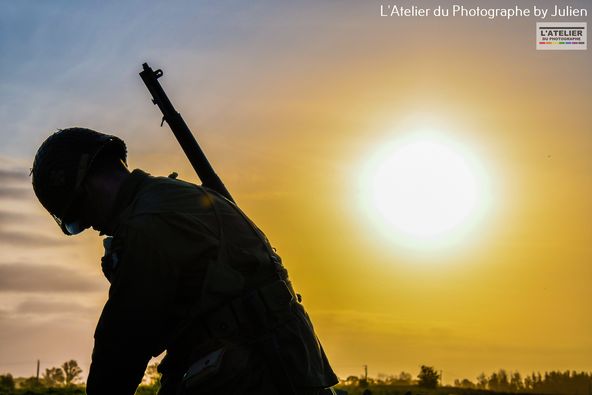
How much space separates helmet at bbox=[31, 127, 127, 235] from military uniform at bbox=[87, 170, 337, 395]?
504 mm

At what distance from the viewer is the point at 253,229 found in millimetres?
7086

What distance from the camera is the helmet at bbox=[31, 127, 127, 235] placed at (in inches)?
287

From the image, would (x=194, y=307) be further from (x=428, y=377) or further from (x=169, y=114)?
(x=428, y=377)

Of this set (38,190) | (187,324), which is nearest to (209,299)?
(187,324)

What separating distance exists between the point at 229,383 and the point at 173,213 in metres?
1.21

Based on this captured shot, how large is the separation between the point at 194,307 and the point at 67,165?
5.06 ft

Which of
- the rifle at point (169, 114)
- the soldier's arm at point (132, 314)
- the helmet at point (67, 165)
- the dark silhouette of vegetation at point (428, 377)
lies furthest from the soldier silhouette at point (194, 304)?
the dark silhouette of vegetation at point (428, 377)

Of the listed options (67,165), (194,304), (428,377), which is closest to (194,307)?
(194,304)

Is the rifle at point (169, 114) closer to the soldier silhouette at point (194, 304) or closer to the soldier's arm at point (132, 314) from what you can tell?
the soldier silhouette at point (194, 304)

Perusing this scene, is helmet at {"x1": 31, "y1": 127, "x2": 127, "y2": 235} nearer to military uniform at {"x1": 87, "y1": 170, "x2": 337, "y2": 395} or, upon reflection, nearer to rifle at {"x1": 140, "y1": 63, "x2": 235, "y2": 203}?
military uniform at {"x1": 87, "y1": 170, "x2": 337, "y2": 395}

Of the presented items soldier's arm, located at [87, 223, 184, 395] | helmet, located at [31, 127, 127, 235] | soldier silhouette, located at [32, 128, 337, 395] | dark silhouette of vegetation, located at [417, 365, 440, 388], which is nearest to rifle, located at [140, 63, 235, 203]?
helmet, located at [31, 127, 127, 235]

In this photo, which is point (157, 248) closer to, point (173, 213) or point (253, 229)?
point (173, 213)

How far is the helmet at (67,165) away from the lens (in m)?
7.29

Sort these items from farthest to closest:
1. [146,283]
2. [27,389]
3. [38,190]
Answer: [27,389] → [38,190] → [146,283]
